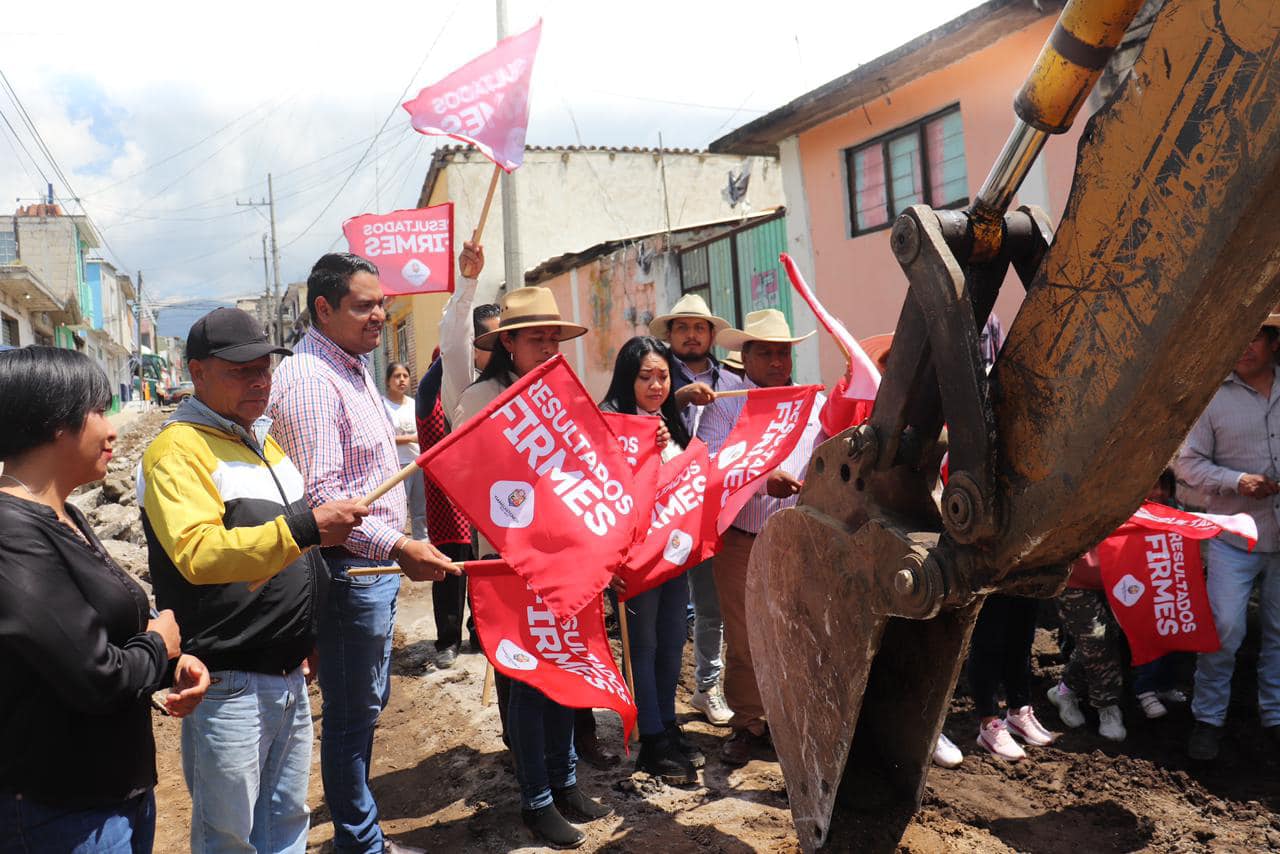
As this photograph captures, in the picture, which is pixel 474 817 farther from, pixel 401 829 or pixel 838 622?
pixel 838 622

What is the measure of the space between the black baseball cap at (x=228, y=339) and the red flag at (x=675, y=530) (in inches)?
75.4

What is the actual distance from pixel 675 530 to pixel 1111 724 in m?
2.51

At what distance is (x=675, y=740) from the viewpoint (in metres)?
4.32

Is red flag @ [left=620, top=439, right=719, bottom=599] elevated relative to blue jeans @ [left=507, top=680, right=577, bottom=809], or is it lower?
elevated

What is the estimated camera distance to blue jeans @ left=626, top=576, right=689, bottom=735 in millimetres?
4250

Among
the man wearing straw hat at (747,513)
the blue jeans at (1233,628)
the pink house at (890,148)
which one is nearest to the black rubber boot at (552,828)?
the man wearing straw hat at (747,513)

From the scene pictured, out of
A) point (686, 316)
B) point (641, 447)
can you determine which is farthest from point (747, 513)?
point (686, 316)

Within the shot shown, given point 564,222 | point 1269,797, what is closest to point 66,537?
point 1269,797

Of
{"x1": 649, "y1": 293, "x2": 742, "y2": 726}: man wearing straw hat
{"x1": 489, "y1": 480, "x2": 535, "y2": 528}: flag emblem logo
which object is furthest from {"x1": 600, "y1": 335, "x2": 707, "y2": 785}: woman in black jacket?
{"x1": 489, "y1": 480, "x2": 535, "y2": 528}: flag emblem logo

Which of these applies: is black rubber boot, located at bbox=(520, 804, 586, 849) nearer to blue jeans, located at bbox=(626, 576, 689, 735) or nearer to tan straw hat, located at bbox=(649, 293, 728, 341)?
blue jeans, located at bbox=(626, 576, 689, 735)

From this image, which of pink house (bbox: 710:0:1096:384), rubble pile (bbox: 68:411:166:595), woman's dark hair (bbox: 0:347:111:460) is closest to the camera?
woman's dark hair (bbox: 0:347:111:460)

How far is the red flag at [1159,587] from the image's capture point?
4531 millimetres

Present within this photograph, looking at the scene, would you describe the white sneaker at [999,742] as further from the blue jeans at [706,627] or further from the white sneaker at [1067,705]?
the blue jeans at [706,627]

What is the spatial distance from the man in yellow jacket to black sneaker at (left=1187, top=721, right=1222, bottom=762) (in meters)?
4.05
